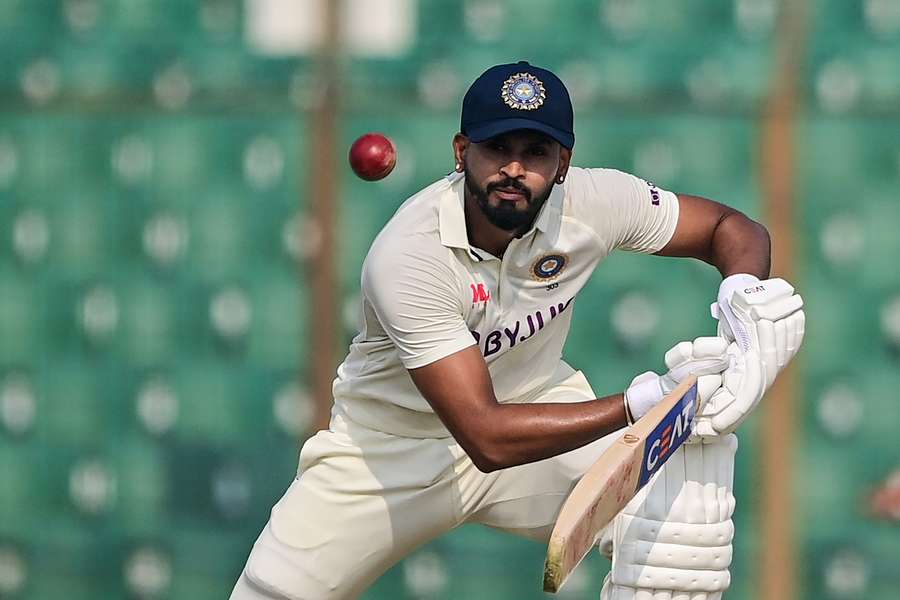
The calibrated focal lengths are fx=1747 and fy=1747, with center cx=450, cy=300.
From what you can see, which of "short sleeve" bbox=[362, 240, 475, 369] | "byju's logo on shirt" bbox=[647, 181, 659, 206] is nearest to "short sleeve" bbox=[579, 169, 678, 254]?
"byju's logo on shirt" bbox=[647, 181, 659, 206]

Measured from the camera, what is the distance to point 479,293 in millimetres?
3008

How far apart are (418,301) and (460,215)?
184 millimetres

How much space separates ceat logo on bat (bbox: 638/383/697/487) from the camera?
2.68 meters

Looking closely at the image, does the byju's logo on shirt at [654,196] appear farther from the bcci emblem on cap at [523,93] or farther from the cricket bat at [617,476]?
the cricket bat at [617,476]

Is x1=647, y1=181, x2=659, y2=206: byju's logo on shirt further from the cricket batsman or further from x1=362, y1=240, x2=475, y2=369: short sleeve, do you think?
x1=362, y1=240, x2=475, y2=369: short sleeve

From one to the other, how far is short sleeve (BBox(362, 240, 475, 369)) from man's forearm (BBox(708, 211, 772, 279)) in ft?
1.70

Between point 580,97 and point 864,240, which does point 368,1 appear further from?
point 864,240

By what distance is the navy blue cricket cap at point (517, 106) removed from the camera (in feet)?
9.32

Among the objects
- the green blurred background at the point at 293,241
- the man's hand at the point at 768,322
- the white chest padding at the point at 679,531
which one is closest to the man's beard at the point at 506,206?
the man's hand at the point at 768,322

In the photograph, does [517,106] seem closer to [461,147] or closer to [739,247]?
[461,147]

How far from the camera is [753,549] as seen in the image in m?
4.61

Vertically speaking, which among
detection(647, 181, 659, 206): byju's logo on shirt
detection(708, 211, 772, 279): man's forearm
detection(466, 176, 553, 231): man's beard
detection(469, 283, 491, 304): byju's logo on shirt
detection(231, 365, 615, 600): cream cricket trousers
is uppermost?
detection(466, 176, 553, 231): man's beard

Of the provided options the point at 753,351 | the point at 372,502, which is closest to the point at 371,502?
the point at 372,502

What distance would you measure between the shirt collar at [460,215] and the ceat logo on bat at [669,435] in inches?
17.8
